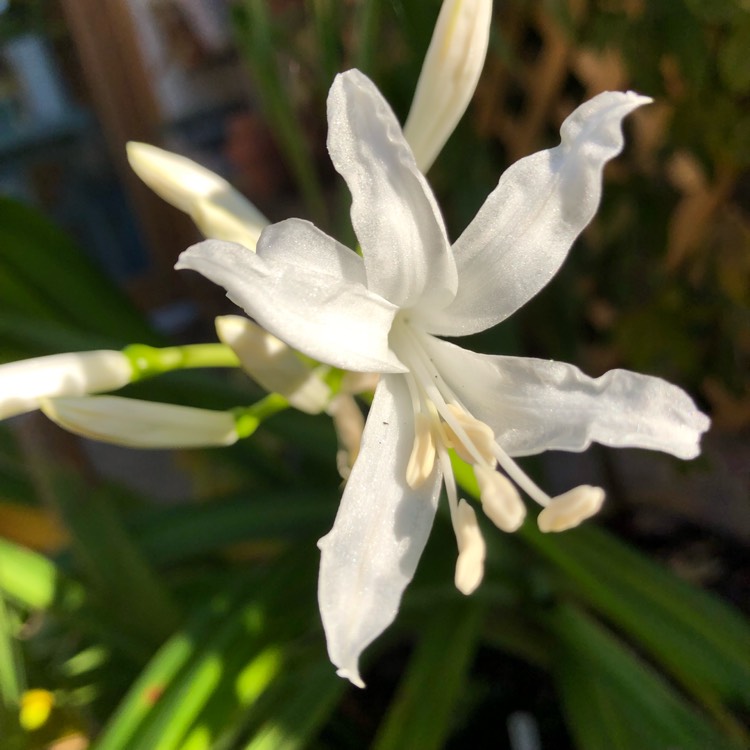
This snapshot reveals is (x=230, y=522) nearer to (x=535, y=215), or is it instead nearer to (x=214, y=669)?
(x=214, y=669)

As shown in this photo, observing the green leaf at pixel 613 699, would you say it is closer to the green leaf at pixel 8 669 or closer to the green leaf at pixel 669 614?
the green leaf at pixel 669 614

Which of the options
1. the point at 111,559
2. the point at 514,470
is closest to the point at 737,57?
the point at 514,470

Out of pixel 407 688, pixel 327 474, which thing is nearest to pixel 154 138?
pixel 327 474

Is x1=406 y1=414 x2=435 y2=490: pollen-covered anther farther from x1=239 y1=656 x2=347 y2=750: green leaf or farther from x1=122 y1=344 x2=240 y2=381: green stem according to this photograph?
x1=239 y1=656 x2=347 y2=750: green leaf

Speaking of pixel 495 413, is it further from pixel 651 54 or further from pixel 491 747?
pixel 491 747

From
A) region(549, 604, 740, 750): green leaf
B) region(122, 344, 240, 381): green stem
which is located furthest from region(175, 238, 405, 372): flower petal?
region(549, 604, 740, 750): green leaf
